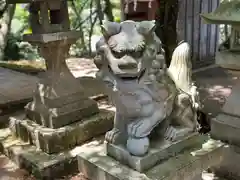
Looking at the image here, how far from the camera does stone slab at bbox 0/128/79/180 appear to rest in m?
3.42

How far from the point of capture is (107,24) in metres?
2.21

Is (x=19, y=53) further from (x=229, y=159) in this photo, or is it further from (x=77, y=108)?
(x=229, y=159)

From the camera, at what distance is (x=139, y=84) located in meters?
2.23

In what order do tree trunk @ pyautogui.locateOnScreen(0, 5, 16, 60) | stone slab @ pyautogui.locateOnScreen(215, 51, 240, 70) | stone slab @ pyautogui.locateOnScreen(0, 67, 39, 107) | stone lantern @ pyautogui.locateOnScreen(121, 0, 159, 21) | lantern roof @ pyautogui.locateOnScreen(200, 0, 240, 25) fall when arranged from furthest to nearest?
tree trunk @ pyautogui.locateOnScreen(0, 5, 16, 60)
stone slab @ pyautogui.locateOnScreen(0, 67, 39, 107)
stone lantern @ pyautogui.locateOnScreen(121, 0, 159, 21)
stone slab @ pyautogui.locateOnScreen(215, 51, 240, 70)
lantern roof @ pyautogui.locateOnScreen(200, 0, 240, 25)

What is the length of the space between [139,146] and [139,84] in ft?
1.54

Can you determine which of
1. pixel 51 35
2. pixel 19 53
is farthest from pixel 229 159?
pixel 19 53

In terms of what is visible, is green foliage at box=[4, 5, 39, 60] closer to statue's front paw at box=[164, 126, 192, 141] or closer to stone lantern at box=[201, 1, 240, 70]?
stone lantern at box=[201, 1, 240, 70]

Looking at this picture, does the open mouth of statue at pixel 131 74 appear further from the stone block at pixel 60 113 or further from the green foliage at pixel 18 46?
the green foliage at pixel 18 46

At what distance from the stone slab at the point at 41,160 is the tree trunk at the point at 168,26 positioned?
2.19 meters

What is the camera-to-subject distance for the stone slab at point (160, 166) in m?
2.33

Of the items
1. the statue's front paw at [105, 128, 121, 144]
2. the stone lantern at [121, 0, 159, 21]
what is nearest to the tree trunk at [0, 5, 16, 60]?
the stone lantern at [121, 0, 159, 21]

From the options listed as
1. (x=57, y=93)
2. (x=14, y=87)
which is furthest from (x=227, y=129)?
(x=14, y=87)

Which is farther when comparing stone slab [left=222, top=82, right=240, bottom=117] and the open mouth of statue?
stone slab [left=222, top=82, right=240, bottom=117]

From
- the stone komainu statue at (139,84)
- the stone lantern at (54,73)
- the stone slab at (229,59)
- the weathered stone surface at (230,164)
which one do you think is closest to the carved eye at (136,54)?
the stone komainu statue at (139,84)
